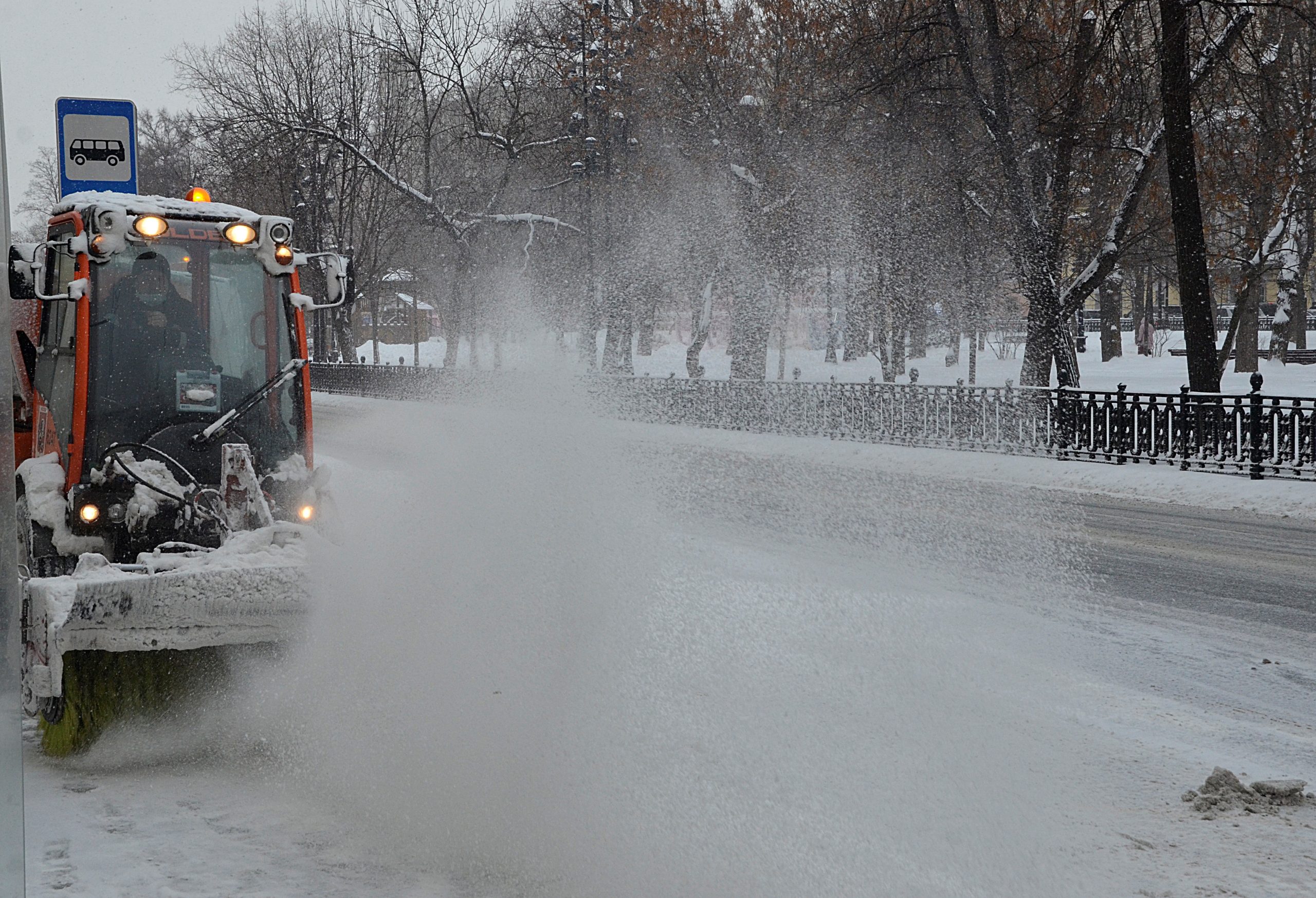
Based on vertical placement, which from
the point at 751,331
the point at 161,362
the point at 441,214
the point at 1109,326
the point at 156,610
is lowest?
the point at 156,610

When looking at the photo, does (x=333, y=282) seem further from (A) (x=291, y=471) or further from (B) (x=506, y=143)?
(B) (x=506, y=143)

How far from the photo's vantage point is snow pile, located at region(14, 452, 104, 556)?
5820 mm

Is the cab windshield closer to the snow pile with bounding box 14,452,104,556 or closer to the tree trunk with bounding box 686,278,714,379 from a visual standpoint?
the snow pile with bounding box 14,452,104,556

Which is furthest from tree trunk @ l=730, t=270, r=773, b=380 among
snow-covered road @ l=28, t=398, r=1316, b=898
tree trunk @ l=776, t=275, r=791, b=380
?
snow-covered road @ l=28, t=398, r=1316, b=898

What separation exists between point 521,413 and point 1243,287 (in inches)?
1037

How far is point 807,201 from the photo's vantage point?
27.9 metres

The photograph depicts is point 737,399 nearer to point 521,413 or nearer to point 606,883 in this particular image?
point 521,413

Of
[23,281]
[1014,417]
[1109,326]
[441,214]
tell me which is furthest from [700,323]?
[23,281]

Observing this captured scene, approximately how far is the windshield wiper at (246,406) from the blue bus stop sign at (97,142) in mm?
3545

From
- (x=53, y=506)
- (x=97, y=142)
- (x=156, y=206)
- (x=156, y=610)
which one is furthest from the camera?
(x=97, y=142)

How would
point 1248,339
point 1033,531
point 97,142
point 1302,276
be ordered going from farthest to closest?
point 1302,276, point 1248,339, point 1033,531, point 97,142

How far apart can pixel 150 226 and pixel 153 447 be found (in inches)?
45.4

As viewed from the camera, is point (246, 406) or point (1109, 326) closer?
point (246, 406)

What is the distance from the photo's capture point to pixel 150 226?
604 centimetres
